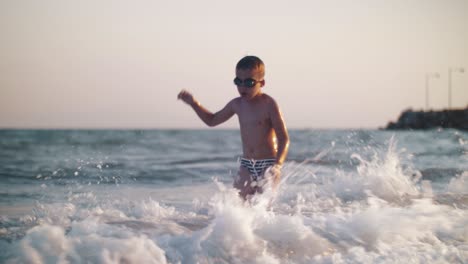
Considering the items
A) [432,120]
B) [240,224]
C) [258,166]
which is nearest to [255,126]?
[258,166]

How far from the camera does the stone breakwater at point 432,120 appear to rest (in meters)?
40.5

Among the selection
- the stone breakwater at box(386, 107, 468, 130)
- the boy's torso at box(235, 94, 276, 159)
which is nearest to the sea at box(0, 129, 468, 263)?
the boy's torso at box(235, 94, 276, 159)

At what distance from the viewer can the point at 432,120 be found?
47.1 metres

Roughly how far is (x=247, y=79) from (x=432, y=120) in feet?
155

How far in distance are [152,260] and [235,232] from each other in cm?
69

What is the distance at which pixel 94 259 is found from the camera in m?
3.14

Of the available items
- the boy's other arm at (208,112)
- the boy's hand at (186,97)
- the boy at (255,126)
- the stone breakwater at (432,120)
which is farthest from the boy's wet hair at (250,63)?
the stone breakwater at (432,120)

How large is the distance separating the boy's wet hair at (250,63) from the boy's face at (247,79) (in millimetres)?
25

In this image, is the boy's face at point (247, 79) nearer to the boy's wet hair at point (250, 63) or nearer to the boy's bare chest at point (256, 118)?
the boy's wet hair at point (250, 63)

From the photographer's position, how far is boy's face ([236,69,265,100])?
4.05 m

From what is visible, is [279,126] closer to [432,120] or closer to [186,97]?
[186,97]

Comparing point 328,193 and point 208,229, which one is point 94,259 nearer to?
point 208,229

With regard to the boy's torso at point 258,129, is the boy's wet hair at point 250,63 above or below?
above

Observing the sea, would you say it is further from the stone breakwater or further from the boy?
the stone breakwater
